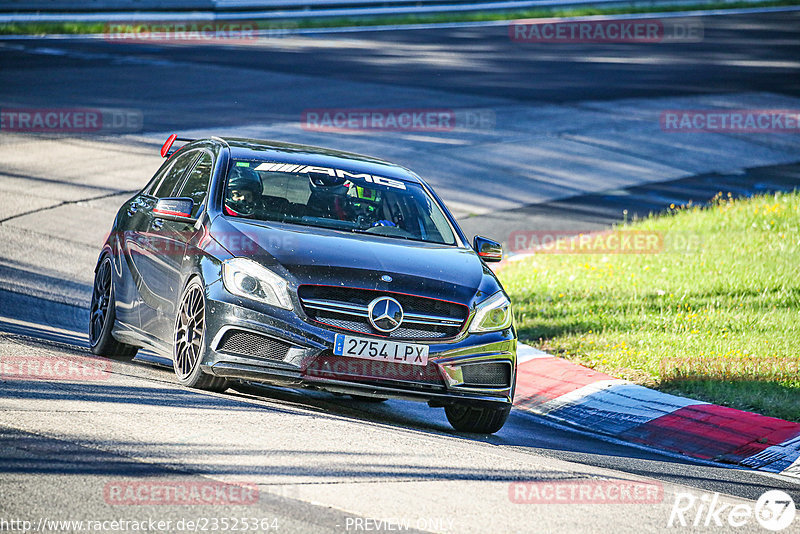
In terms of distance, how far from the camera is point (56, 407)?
6.46m

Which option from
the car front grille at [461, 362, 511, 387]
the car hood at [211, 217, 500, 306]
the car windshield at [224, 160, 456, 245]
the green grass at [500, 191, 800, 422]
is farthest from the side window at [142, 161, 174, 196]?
the green grass at [500, 191, 800, 422]

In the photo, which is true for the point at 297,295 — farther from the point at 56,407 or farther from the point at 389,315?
the point at 56,407

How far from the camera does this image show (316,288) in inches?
277

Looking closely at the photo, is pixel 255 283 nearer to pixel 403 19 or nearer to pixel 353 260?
pixel 353 260

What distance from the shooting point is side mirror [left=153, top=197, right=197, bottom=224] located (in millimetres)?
7918

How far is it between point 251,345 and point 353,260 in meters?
0.83

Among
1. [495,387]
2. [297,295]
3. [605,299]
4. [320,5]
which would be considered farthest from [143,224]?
[320,5]

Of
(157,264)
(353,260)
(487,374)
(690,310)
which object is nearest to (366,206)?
(353,260)

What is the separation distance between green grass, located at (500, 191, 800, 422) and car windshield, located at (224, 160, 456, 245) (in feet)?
8.16

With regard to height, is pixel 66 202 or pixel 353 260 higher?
pixel 353 260

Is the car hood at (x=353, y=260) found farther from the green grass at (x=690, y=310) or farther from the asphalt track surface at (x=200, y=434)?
the green grass at (x=690, y=310)

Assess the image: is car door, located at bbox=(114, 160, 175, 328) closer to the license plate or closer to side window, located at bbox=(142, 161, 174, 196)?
side window, located at bbox=(142, 161, 174, 196)

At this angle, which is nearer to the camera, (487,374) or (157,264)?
(487,374)

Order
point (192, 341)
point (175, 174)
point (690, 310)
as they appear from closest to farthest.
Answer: point (192, 341) < point (175, 174) < point (690, 310)
